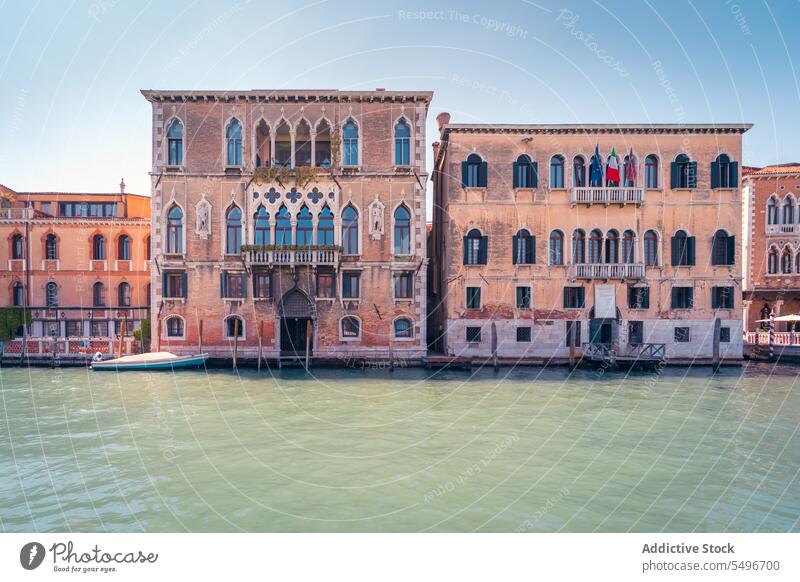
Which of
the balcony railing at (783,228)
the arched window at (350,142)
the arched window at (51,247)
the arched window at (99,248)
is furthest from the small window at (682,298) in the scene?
the arched window at (51,247)

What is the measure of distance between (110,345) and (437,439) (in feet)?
62.0

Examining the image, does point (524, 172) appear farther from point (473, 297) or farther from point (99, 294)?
point (99, 294)

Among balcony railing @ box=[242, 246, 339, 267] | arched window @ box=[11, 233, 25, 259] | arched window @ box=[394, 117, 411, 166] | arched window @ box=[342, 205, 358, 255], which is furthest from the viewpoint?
arched window @ box=[11, 233, 25, 259]

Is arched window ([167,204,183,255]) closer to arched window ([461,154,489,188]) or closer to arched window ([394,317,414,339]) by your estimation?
arched window ([394,317,414,339])

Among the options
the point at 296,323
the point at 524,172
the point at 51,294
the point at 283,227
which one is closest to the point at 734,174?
the point at 524,172

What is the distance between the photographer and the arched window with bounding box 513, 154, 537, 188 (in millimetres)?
22500

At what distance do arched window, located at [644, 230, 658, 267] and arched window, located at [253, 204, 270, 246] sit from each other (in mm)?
18320

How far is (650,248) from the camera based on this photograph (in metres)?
22.8

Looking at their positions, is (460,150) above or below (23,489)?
above

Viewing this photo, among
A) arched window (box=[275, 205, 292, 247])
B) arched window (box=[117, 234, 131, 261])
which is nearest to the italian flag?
arched window (box=[275, 205, 292, 247])

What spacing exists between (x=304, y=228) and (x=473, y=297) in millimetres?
8792

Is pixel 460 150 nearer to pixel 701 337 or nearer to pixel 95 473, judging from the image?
pixel 701 337
